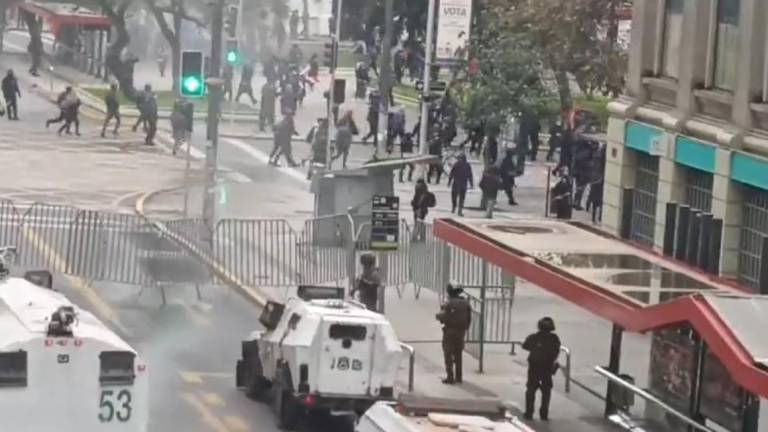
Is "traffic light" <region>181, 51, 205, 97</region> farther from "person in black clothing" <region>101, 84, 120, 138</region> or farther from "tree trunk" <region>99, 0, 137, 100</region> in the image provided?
"tree trunk" <region>99, 0, 137, 100</region>

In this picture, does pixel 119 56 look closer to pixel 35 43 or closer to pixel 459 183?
pixel 35 43

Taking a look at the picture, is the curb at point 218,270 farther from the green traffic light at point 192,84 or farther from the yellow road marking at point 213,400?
the yellow road marking at point 213,400

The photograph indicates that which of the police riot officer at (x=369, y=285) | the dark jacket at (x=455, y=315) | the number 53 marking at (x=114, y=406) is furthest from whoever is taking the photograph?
the police riot officer at (x=369, y=285)

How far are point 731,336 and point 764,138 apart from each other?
8.52 meters

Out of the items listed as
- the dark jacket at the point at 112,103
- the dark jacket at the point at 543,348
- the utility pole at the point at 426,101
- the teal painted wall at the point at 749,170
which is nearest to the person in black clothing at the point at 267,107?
the dark jacket at the point at 112,103

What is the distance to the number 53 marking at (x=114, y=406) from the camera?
16.6 metres

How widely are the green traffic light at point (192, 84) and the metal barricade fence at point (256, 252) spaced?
2.55 m

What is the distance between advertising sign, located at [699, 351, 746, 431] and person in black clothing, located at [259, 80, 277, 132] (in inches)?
1503

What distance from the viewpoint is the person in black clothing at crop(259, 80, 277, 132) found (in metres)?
59.6

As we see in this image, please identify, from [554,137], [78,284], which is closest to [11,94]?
[554,137]

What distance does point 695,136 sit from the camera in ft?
94.7

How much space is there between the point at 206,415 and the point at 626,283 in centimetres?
516

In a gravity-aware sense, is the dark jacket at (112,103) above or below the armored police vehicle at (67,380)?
below

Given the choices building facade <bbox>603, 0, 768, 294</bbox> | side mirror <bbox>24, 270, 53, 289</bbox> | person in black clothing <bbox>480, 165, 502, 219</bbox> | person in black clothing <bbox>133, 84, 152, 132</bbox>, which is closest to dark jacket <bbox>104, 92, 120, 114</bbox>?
person in black clothing <bbox>133, 84, 152, 132</bbox>
